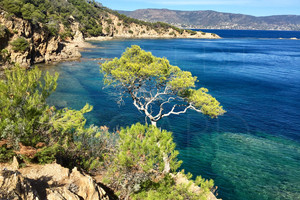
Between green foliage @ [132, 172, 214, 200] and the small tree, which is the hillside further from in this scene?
green foliage @ [132, 172, 214, 200]

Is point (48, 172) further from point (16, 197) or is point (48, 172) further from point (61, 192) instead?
point (16, 197)

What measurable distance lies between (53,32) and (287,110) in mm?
63267

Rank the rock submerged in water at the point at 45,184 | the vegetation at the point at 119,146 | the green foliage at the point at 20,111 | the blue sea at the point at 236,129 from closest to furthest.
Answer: the rock submerged in water at the point at 45,184, the vegetation at the point at 119,146, the green foliage at the point at 20,111, the blue sea at the point at 236,129

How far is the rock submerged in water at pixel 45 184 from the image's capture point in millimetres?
6844

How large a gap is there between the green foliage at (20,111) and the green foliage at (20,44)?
4159 centimetres

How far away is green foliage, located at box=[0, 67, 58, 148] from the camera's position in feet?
36.2

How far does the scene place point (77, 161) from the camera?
14.1 meters

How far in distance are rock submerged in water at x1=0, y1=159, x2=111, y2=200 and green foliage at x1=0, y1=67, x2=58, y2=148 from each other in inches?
62.6

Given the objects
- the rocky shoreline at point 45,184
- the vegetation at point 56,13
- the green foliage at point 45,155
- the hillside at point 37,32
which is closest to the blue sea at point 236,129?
the hillside at point 37,32

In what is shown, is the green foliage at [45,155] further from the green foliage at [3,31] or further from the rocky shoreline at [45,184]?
the green foliage at [3,31]

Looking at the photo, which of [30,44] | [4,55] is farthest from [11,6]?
[4,55]

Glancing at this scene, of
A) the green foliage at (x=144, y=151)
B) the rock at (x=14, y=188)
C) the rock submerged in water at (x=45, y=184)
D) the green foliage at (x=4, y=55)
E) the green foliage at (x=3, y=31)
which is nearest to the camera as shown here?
the rock at (x=14, y=188)

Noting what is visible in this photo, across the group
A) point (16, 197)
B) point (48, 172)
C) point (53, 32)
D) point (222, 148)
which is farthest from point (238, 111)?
point (53, 32)

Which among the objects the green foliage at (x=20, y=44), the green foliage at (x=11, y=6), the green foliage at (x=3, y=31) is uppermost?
the green foliage at (x=11, y=6)
